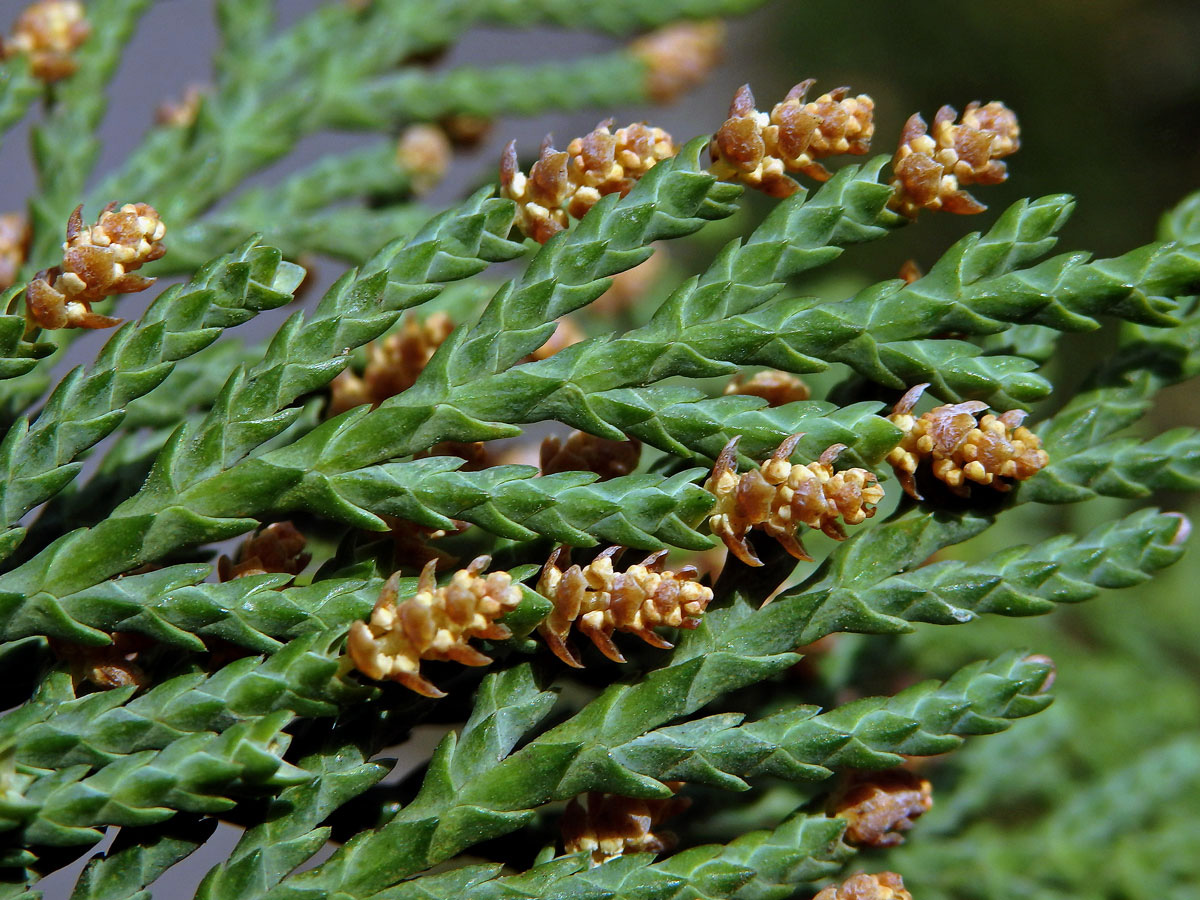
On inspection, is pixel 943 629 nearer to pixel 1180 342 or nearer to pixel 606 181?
pixel 1180 342

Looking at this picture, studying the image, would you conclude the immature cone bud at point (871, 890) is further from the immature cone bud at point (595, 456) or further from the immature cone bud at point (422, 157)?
the immature cone bud at point (422, 157)

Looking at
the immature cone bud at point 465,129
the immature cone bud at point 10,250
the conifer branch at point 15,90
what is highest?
the conifer branch at point 15,90

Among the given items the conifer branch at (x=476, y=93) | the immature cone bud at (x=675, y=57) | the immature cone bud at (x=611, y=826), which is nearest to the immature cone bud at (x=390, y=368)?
the immature cone bud at (x=611, y=826)

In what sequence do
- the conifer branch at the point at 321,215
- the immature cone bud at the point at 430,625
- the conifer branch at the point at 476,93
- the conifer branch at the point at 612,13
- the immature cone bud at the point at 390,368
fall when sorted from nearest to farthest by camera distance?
the immature cone bud at the point at 430,625
the immature cone bud at the point at 390,368
the conifer branch at the point at 321,215
the conifer branch at the point at 476,93
the conifer branch at the point at 612,13

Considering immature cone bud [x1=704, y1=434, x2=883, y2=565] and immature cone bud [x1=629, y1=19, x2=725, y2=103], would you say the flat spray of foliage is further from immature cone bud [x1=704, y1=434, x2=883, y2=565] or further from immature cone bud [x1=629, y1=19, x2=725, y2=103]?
immature cone bud [x1=629, y1=19, x2=725, y2=103]

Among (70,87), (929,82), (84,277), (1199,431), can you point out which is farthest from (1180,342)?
(929,82)
